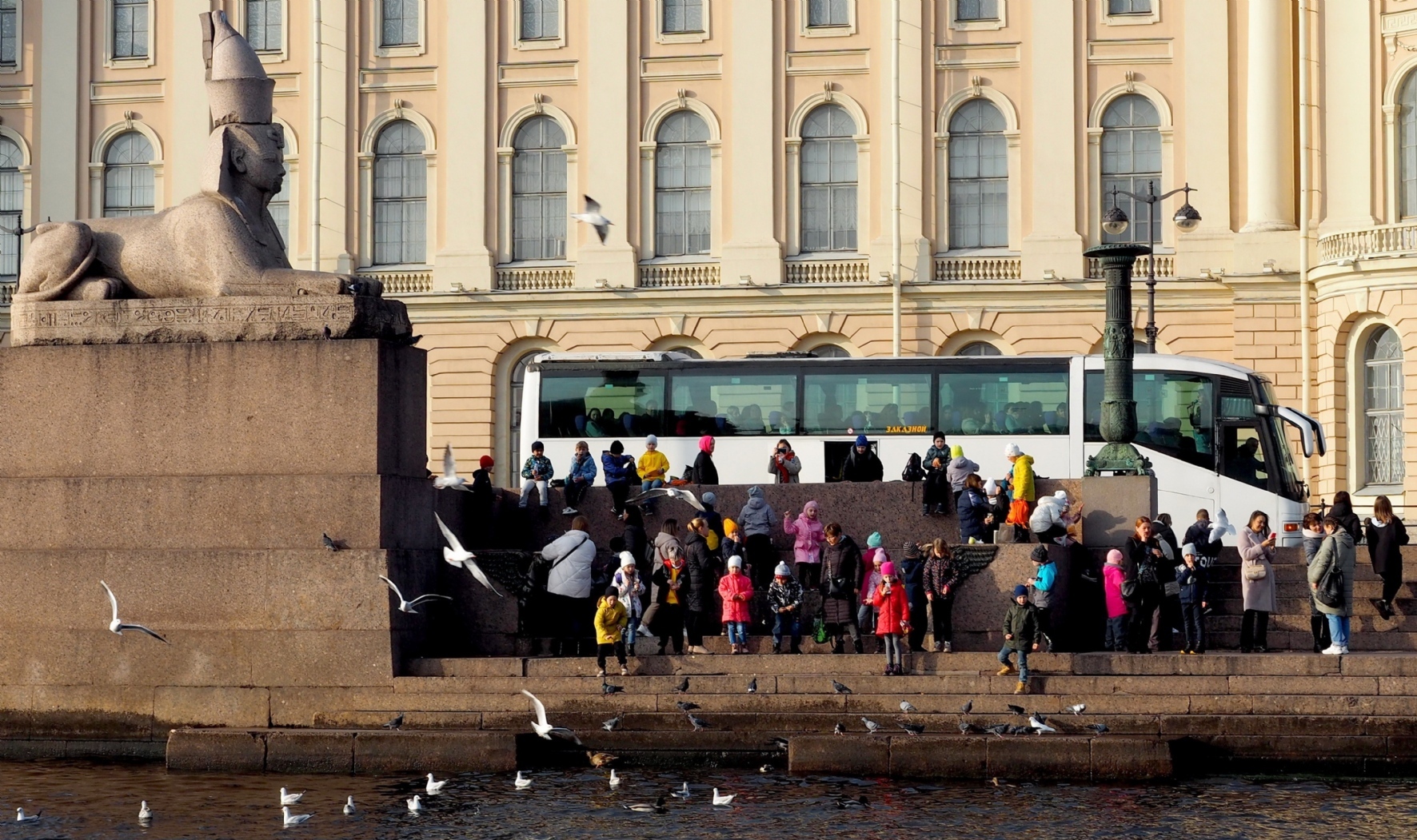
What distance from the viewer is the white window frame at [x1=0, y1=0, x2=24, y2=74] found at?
168 ft

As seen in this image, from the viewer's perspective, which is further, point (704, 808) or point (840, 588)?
point (840, 588)

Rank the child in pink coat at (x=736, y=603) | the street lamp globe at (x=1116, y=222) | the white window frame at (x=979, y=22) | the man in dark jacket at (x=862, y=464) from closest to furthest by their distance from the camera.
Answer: the child in pink coat at (x=736, y=603), the man in dark jacket at (x=862, y=464), the street lamp globe at (x=1116, y=222), the white window frame at (x=979, y=22)

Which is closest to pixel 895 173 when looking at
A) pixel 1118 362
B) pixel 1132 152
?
pixel 1132 152

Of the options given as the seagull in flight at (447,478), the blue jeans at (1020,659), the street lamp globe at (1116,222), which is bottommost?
the blue jeans at (1020,659)

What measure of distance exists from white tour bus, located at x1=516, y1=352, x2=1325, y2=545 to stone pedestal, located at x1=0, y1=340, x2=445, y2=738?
467 inches

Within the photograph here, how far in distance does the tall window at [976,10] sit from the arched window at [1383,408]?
402 inches

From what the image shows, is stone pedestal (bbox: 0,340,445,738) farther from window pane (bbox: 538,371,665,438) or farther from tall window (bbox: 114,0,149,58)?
tall window (bbox: 114,0,149,58)

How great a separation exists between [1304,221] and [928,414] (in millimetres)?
14972

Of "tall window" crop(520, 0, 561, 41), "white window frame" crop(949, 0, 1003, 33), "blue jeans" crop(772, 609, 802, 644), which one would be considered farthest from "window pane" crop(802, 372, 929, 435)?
"tall window" crop(520, 0, 561, 41)

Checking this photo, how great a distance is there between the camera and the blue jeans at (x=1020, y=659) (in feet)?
65.9

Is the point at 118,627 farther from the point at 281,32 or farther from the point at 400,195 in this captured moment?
the point at 281,32

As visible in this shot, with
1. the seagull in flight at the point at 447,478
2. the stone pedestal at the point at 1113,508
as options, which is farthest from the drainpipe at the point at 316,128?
the stone pedestal at the point at 1113,508

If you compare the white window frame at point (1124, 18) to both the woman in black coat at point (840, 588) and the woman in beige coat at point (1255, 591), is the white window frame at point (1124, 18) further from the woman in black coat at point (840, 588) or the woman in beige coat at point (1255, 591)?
the woman in black coat at point (840, 588)

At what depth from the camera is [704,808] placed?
17.2 metres
